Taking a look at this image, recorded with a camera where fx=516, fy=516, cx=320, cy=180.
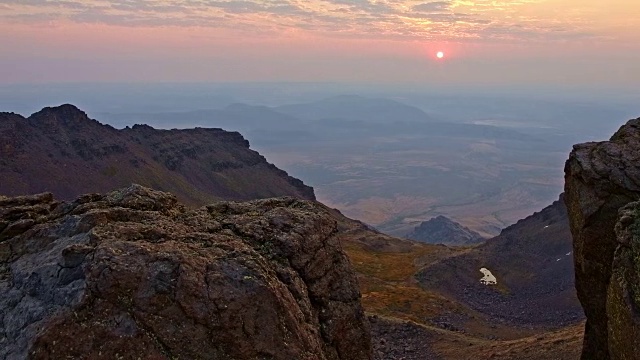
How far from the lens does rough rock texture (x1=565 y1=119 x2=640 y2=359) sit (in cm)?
2922

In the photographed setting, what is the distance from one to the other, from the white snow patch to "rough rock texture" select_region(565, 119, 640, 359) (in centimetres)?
8592

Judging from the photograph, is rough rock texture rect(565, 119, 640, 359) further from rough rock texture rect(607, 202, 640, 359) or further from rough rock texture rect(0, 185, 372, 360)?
rough rock texture rect(0, 185, 372, 360)

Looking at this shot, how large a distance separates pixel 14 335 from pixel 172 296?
5611 mm

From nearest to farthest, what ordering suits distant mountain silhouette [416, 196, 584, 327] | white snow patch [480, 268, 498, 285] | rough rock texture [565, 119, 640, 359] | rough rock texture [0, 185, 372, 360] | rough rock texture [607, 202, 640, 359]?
rough rock texture [0, 185, 372, 360] → rough rock texture [607, 202, 640, 359] → rough rock texture [565, 119, 640, 359] → distant mountain silhouette [416, 196, 584, 327] → white snow patch [480, 268, 498, 285]

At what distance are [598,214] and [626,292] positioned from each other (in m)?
7.38

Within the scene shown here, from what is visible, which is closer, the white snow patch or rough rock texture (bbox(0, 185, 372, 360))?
rough rock texture (bbox(0, 185, 372, 360))

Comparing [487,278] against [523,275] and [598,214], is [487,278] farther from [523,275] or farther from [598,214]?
[598,214]

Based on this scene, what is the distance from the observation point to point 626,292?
76.4ft

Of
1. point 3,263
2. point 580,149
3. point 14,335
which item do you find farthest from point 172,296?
point 580,149

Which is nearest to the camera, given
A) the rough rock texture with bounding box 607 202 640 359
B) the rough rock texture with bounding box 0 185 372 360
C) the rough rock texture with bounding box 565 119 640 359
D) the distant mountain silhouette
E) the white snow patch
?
the rough rock texture with bounding box 0 185 372 360

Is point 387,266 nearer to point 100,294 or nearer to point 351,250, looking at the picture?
point 351,250

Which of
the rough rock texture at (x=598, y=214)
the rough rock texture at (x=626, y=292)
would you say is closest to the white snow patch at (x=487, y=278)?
the rough rock texture at (x=598, y=214)

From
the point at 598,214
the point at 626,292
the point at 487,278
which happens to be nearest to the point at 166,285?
the point at 626,292

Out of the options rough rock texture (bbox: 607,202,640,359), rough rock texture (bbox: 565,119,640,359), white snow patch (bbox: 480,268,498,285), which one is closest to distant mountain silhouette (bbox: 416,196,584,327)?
white snow patch (bbox: 480,268,498,285)
